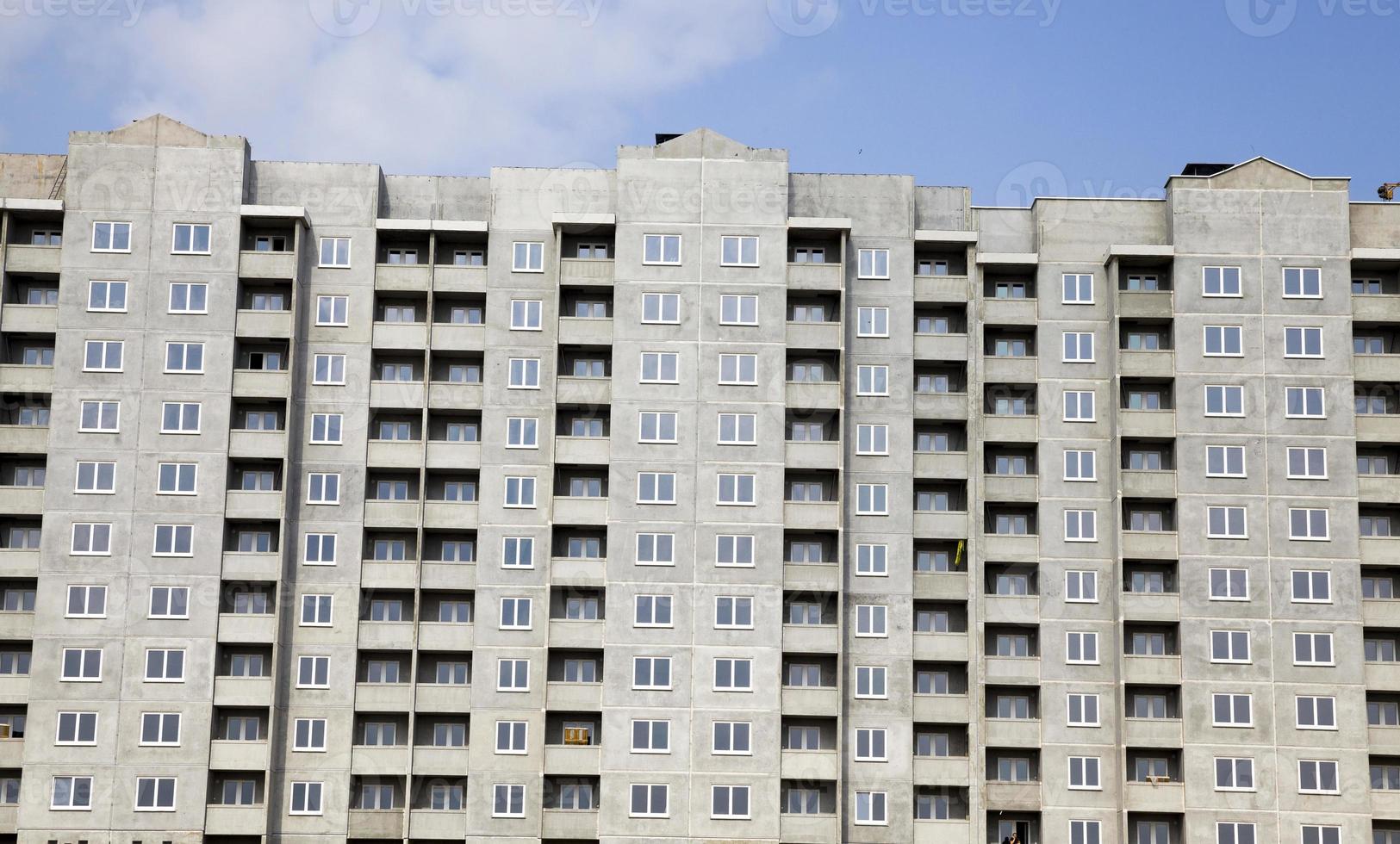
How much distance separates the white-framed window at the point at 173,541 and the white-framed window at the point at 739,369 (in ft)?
92.8

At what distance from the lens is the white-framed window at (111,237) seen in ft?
310

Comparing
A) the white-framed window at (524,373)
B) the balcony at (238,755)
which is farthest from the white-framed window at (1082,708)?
the balcony at (238,755)

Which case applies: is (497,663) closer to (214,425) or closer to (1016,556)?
(214,425)

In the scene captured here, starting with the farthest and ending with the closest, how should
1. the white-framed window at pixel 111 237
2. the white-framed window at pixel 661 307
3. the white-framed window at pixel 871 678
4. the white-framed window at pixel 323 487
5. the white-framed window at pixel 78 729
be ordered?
the white-framed window at pixel 661 307 → the white-framed window at pixel 111 237 → the white-framed window at pixel 323 487 → the white-framed window at pixel 871 678 → the white-framed window at pixel 78 729

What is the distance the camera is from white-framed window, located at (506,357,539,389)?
3762 inches

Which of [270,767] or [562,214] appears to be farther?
[562,214]

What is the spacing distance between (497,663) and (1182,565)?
35.3 m

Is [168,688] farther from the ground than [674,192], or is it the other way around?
[674,192]

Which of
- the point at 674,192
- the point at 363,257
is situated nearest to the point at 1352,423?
the point at 674,192

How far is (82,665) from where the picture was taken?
9031 cm

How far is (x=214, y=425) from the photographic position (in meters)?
93.0

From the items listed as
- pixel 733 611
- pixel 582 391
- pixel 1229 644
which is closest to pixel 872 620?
→ pixel 733 611

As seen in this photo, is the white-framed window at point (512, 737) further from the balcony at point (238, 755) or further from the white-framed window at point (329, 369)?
the white-framed window at point (329, 369)

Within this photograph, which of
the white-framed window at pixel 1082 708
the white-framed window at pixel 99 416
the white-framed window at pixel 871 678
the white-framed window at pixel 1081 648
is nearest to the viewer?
the white-framed window at pixel 871 678
